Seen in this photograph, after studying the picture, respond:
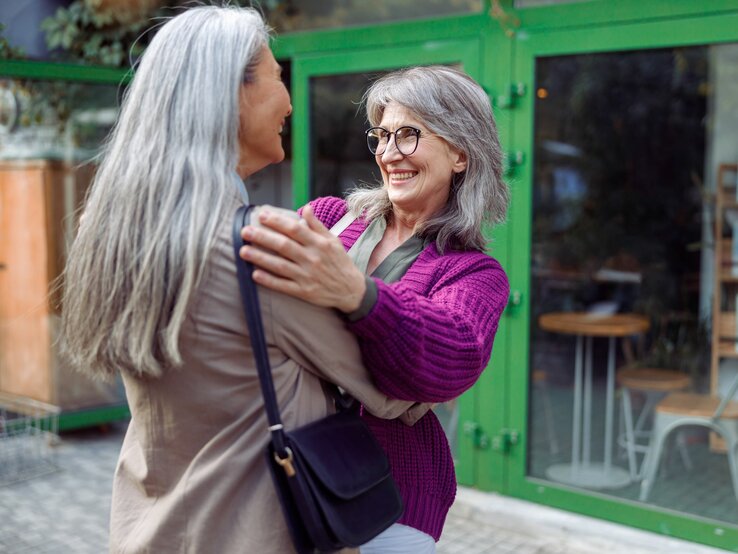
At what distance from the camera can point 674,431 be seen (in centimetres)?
455

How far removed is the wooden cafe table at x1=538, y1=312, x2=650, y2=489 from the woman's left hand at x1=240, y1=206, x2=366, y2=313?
3.49 metres

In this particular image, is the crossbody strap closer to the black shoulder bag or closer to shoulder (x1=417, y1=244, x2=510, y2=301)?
shoulder (x1=417, y1=244, x2=510, y2=301)

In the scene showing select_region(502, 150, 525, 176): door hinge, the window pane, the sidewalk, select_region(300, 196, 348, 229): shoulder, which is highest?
the window pane

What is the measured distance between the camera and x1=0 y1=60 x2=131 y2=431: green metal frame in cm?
538

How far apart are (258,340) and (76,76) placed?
4.87 m

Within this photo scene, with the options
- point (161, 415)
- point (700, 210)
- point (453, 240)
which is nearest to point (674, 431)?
point (700, 210)

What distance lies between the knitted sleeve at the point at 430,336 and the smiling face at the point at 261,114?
0.33 metres

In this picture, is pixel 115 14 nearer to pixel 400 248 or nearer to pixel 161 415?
pixel 400 248

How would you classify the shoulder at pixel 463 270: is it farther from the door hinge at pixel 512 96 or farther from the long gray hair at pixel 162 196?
the door hinge at pixel 512 96

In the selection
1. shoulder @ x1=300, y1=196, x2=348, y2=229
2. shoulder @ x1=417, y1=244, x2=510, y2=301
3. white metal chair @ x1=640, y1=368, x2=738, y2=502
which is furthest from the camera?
white metal chair @ x1=640, y1=368, x2=738, y2=502

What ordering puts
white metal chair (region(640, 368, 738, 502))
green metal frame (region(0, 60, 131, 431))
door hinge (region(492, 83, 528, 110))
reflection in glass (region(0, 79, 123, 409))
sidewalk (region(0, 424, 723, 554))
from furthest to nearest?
reflection in glass (region(0, 79, 123, 409)) → green metal frame (region(0, 60, 131, 431)) → door hinge (region(492, 83, 528, 110)) → white metal chair (region(640, 368, 738, 502)) → sidewalk (region(0, 424, 723, 554))

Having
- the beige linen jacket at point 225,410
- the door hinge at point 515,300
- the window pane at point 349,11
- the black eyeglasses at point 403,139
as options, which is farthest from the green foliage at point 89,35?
the beige linen jacket at point 225,410

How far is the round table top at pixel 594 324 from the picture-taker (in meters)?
4.80

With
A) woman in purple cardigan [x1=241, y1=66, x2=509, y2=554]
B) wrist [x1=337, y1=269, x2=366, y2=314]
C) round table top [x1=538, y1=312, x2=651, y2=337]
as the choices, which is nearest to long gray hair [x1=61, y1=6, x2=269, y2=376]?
woman in purple cardigan [x1=241, y1=66, x2=509, y2=554]
